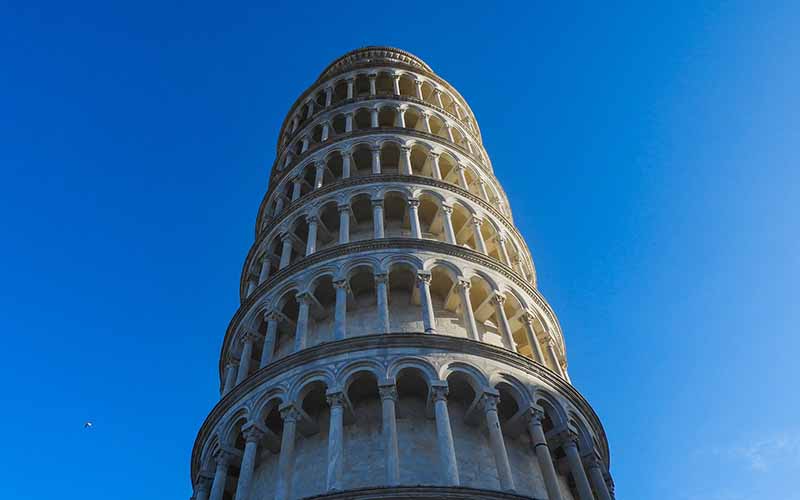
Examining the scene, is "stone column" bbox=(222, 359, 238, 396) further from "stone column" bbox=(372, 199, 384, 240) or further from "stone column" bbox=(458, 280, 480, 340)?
"stone column" bbox=(458, 280, 480, 340)

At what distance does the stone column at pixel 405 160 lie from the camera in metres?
27.2

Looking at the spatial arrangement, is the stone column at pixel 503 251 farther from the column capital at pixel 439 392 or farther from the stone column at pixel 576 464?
the column capital at pixel 439 392

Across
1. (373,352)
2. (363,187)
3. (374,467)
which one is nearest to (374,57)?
(363,187)

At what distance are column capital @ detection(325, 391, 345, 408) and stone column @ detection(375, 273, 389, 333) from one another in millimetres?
2351

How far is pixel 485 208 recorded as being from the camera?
2664 centimetres

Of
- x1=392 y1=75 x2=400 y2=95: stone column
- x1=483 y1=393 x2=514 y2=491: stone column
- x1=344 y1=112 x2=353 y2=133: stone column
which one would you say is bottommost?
x1=483 y1=393 x2=514 y2=491: stone column

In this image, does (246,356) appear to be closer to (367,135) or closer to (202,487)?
(202,487)

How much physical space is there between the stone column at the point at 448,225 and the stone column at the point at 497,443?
7.08 metres

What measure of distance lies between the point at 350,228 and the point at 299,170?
4961 millimetres

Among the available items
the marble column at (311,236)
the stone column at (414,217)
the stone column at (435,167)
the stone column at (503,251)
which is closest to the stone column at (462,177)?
the stone column at (435,167)

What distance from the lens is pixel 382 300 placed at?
20250 mm

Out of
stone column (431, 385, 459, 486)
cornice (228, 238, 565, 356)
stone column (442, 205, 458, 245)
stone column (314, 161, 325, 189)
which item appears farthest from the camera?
stone column (314, 161, 325, 189)

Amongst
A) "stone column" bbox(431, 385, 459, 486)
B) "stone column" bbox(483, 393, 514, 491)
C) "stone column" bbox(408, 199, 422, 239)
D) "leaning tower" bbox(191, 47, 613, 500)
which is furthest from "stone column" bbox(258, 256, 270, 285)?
"stone column" bbox(483, 393, 514, 491)

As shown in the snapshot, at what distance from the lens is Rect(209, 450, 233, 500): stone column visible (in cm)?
1756
